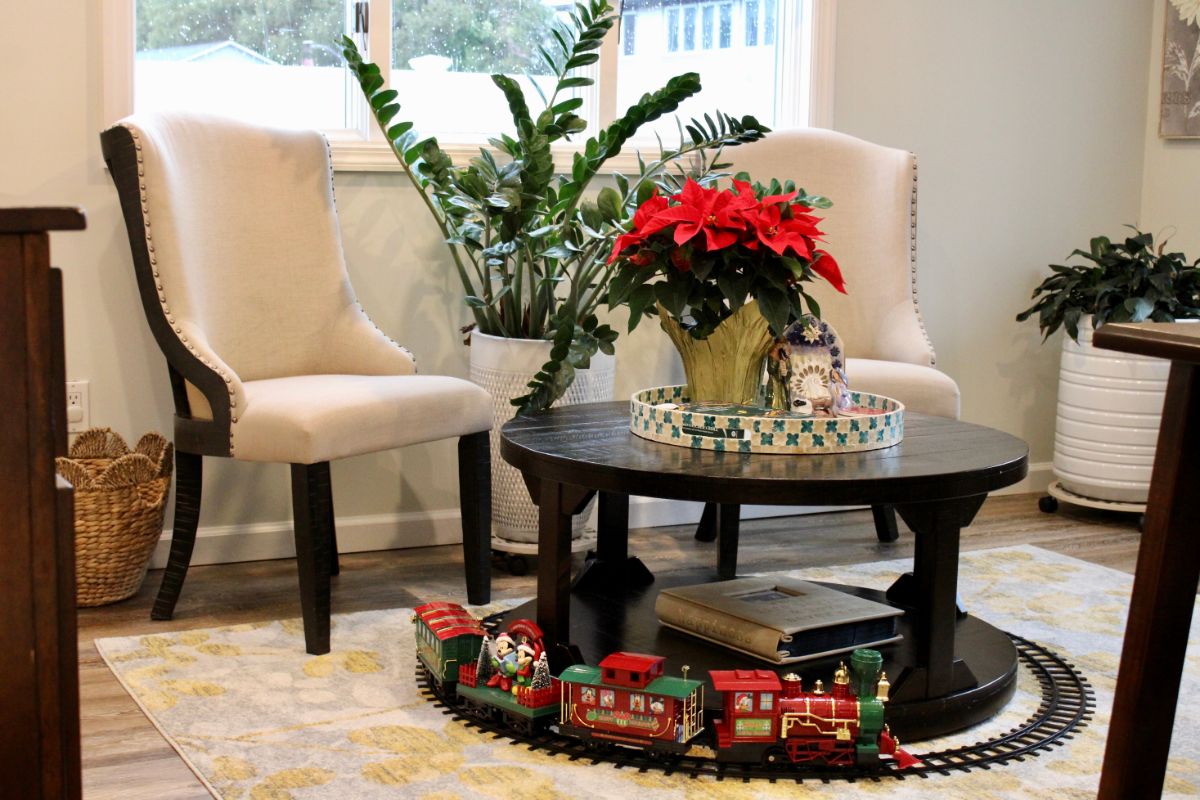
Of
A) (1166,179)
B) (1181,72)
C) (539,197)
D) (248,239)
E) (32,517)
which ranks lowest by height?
(32,517)

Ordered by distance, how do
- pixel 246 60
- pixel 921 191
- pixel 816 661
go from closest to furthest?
pixel 816 661
pixel 246 60
pixel 921 191

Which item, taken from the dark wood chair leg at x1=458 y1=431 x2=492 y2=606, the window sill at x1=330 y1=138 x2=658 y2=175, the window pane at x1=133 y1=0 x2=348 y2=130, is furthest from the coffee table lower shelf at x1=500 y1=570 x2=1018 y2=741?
the window pane at x1=133 y1=0 x2=348 y2=130

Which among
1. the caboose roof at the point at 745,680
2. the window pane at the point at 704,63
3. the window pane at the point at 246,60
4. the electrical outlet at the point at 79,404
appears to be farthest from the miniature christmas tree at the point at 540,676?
the window pane at the point at 704,63

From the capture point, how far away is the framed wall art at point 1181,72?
448 cm

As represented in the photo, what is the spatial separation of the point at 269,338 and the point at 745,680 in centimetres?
157

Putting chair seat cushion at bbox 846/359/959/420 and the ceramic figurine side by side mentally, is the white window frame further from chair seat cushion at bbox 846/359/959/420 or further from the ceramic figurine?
the ceramic figurine

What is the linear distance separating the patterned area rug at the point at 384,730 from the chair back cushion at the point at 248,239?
688mm

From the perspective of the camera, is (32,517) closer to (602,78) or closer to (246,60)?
(246,60)

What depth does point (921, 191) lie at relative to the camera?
14.0ft

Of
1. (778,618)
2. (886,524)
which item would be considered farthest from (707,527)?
(778,618)

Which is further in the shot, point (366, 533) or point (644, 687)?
point (366, 533)

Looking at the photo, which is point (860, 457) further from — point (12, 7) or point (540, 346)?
point (12, 7)

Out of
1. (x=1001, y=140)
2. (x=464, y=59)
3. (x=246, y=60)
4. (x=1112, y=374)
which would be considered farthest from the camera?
(x=1001, y=140)

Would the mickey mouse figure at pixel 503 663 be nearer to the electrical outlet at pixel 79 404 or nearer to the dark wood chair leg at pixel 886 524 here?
the electrical outlet at pixel 79 404
